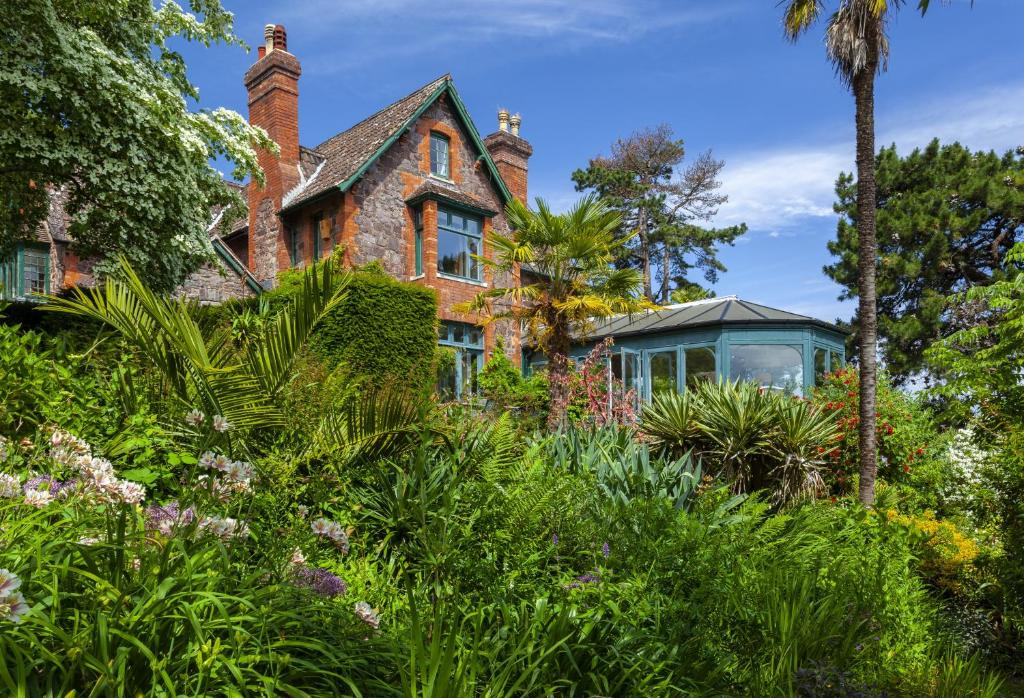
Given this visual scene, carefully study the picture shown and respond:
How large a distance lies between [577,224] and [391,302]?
11.7ft

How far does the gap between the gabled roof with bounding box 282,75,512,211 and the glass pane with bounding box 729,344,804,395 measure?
7.90 meters

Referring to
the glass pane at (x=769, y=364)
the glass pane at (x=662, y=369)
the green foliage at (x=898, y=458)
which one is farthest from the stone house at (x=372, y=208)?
the green foliage at (x=898, y=458)

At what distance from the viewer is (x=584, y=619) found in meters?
3.37

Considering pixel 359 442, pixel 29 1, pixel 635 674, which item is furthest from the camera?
pixel 29 1

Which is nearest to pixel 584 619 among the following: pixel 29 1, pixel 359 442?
pixel 359 442

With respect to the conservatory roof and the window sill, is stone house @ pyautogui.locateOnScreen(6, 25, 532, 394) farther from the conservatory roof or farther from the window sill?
the conservatory roof

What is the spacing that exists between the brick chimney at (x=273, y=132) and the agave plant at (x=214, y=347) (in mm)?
14681

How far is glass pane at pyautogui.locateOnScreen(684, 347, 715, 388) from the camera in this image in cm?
1798

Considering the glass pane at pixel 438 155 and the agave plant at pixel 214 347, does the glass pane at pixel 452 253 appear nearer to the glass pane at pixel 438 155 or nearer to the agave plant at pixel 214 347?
the glass pane at pixel 438 155

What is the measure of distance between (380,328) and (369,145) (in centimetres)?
784

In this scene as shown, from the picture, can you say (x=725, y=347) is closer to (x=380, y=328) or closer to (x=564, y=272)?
(x=564, y=272)

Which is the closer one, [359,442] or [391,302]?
[359,442]

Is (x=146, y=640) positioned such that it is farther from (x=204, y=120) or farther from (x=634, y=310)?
(x=204, y=120)

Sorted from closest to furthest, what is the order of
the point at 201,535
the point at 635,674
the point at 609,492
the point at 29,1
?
the point at 201,535 → the point at 635,674 → the point at 609,492 → the point at 29,1
